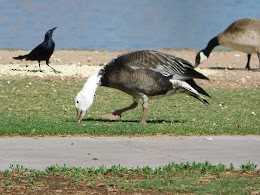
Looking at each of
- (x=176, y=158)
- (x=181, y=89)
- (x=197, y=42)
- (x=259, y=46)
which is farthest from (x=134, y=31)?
(x=176, y=158)

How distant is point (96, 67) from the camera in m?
23.2

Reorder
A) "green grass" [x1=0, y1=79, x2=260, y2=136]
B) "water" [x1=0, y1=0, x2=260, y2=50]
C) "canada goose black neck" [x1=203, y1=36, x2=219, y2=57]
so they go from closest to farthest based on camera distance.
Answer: "green grass" [x1=0, y1=79, x2=260, y2=136] < "canada goose black neck" [x1=203, y1=36, x2=219, y2=57] < "water" [x1=0, y1=0, x2=260, y2=50]

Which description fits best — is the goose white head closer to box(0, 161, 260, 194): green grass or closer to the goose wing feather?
the goose wing feather

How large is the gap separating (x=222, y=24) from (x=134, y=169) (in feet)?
126

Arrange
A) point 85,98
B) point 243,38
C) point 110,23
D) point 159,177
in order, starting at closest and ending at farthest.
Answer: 1. point 159,177
2. point 85,98
3. point 243,38
4. point 110,23

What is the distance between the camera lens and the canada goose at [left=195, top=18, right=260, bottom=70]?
24906 millimetres

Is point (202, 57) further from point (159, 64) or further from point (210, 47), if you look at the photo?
point (159, 64)

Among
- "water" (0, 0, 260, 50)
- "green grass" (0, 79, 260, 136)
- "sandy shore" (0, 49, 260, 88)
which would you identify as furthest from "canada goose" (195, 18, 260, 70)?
"water" (0, 0, 260, 50)

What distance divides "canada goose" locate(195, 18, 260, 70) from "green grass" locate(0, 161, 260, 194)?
14.8 m

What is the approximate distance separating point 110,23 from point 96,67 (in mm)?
23597

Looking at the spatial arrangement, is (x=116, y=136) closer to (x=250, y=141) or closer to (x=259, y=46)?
(x=250, y=141)

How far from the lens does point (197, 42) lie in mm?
38625

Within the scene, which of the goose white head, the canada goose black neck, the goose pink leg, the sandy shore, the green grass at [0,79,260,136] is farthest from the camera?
the canada goose black neck

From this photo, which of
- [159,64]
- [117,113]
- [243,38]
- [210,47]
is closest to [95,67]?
[210,47]
